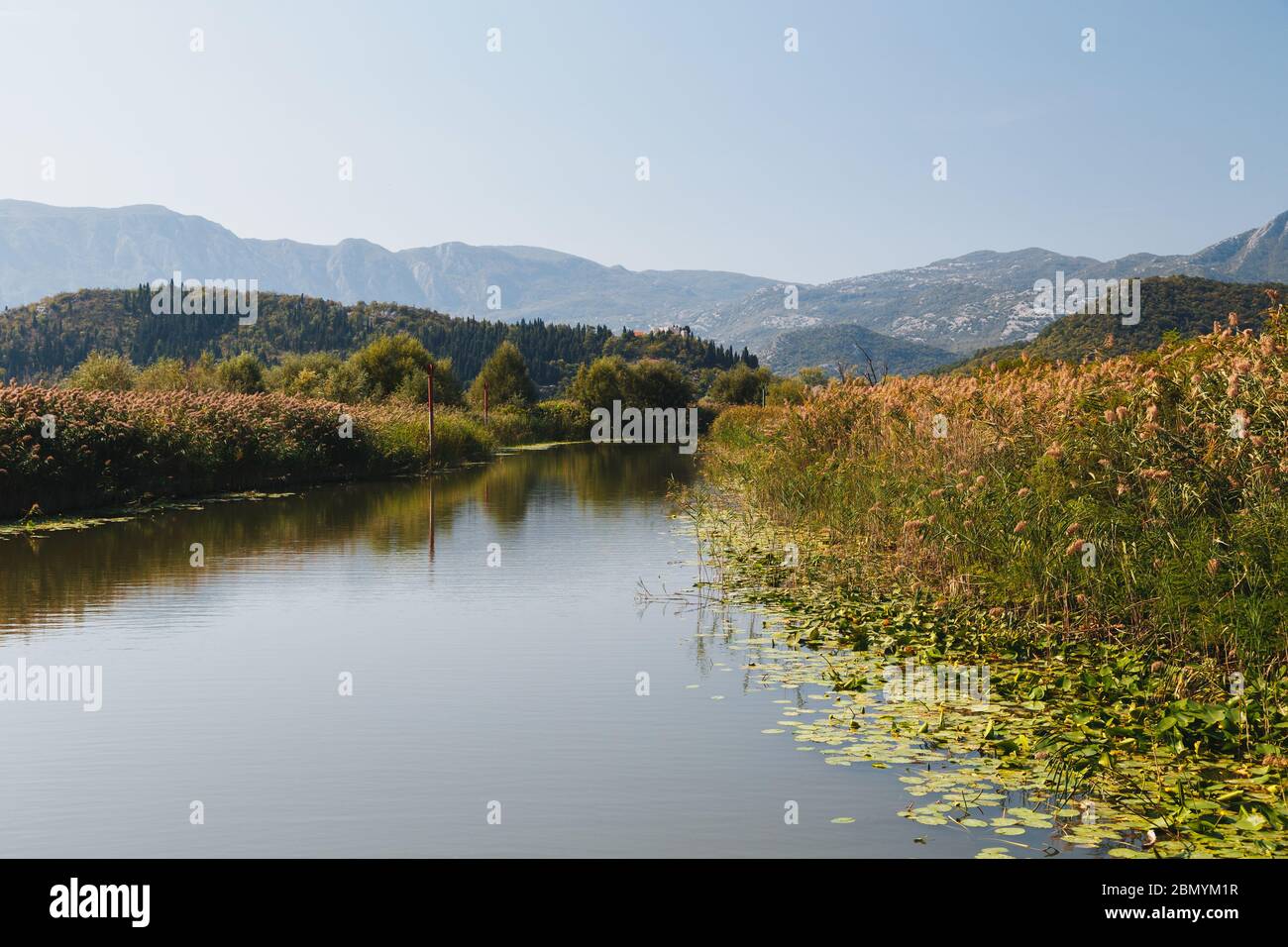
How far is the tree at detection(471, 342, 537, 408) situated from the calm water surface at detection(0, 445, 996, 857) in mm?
64729

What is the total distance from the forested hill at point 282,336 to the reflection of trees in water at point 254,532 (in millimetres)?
101057

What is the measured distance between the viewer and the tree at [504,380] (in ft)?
270

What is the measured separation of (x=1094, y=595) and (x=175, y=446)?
2304cm

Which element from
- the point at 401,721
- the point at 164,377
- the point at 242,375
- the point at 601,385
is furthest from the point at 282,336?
the point at 401,721


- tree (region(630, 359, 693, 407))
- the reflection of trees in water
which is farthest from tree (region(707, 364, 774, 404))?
the reflection of trees in water

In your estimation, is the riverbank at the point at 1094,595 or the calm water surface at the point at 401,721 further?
the riverbank at the point at 1094,595

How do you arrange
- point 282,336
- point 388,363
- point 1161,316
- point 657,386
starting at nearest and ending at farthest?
point 388,363
point 1161,316
point 657,386
point 282,336

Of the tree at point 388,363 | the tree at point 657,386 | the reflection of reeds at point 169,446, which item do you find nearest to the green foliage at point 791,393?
the reflection of reeds at point 169,446

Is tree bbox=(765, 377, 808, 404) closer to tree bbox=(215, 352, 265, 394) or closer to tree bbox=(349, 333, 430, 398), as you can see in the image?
tree bbox=(349, 333, 430, 398)

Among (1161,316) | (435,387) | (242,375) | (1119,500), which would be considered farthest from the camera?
(1161,316)

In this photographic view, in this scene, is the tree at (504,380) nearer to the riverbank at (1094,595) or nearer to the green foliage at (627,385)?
the green foliage at (627,385)

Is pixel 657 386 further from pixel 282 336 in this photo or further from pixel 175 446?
pixel 175 446

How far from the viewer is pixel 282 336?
15088 centimetres
